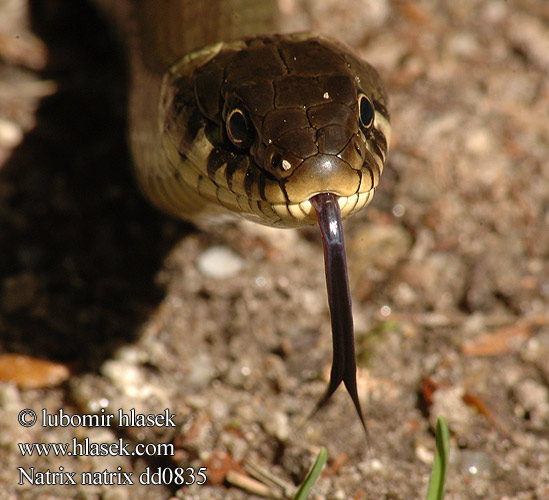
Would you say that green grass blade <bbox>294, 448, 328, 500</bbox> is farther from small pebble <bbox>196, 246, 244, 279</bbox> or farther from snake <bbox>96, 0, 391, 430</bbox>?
small pebble <bbox>196, 246, 244, 279</bbox>

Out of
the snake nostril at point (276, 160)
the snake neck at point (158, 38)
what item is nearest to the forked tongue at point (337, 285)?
the snake nostril at point (276, 160)

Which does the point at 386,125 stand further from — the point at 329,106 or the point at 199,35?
the point at 199,35

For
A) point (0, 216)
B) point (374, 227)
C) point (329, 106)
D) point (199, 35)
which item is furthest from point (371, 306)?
point (0, 216)

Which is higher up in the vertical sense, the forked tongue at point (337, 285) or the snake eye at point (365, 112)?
the snake eye at point (365, 112)

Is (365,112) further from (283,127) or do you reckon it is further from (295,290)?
(295,290)

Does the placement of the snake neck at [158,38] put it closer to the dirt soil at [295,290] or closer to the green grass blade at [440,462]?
the dirt soil at [295,290]

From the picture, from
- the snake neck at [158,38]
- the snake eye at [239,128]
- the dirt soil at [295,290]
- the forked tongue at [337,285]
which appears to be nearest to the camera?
the forked tongue at [337,285]

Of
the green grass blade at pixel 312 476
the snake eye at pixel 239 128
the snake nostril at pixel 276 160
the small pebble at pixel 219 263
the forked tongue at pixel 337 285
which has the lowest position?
the green grass blade at pixel 312 476

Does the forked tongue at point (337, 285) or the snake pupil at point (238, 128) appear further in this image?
the snake pupil at point (238, 128)
